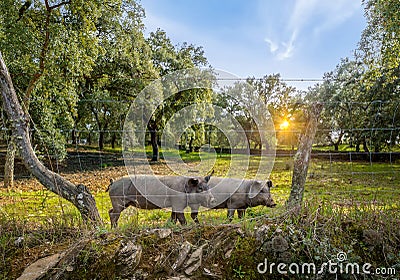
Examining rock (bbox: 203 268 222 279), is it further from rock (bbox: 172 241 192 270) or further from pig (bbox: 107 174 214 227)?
pig (bbox: 107 174 214 227)

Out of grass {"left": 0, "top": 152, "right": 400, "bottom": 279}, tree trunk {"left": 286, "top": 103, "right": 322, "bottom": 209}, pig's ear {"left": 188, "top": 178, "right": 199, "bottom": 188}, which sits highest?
tree trunk {"left": 286, "top": 103, "right": 322, "bottom": 209}

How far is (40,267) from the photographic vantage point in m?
2.84

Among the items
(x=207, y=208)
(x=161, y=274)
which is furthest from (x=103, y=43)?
(x=161, y=274)

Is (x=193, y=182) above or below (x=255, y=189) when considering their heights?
above

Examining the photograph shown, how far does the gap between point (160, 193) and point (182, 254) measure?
2.08 meters

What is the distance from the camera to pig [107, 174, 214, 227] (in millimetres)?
4852

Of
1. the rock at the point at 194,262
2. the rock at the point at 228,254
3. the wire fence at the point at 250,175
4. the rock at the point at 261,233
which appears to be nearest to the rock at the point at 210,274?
the rock at the point at 194,262

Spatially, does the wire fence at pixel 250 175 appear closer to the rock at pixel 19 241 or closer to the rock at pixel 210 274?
the rock at pixel 19 241

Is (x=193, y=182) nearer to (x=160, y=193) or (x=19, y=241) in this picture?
(x=160, y=193)

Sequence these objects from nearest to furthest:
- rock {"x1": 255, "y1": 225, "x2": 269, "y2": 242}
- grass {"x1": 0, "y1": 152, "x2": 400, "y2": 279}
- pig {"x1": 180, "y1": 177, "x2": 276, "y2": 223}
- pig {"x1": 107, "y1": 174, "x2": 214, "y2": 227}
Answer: grass {"x1": 0, "y1": 152, "x2": 400, "y2": 279} < rock {"x1": 255, "y1": 225, "x2": 269, "y2": 242} < pig {"x1": 107, "y1": 174, "x2": 214, "y2": 227} < pig {"x1": 180, "y1": 177, "x2": 276, "y2": 223}

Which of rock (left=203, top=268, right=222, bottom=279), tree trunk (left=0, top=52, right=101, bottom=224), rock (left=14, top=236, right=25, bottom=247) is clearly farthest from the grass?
tree trunk (left=0, top=52, right=101, bottom=224)

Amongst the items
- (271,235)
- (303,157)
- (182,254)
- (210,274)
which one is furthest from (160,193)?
(303,157)

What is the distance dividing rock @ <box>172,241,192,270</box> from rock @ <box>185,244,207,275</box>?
6cm

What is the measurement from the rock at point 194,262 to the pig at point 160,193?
1822 millimetres
